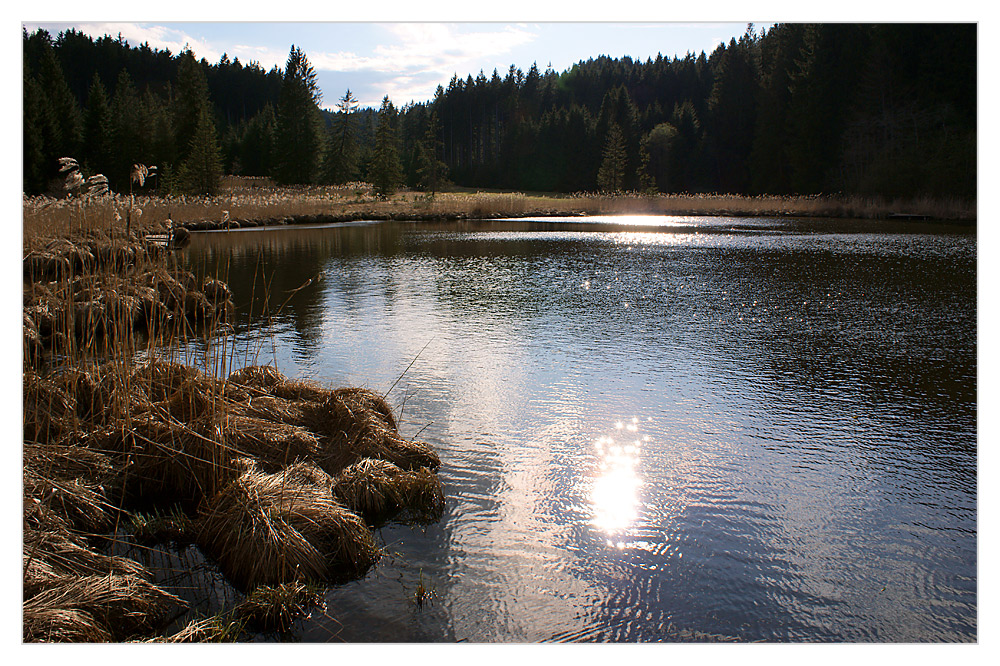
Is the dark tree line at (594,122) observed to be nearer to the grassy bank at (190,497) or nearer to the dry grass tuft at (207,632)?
the grassy bank at (190,497)

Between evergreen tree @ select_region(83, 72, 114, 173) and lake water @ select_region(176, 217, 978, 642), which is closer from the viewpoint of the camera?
lake water @ select_region(176, 217, 978, 642)

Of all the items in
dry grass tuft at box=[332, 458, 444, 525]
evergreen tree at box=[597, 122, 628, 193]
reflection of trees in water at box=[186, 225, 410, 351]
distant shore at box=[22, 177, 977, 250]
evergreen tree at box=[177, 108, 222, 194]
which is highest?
evergreen tree at box=[597, 122, 628, 193]

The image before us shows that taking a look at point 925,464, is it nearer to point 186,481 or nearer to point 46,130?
point 186,481

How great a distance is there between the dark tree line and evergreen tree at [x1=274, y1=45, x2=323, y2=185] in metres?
0.11

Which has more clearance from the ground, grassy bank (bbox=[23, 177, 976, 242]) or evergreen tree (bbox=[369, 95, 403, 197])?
evergreen tree (bbox=[369, 95, 403, 197])

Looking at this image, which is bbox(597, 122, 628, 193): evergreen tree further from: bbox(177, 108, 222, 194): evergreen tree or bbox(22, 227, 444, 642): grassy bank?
bbox(22, 227, 444, 642): grassy bank

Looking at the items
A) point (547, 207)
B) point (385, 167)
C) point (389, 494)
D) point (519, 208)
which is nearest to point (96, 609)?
point (389, 494)

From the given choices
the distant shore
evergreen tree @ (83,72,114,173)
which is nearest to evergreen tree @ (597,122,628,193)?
the distant shore

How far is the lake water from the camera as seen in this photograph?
2.92m

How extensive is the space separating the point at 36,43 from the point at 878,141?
47.6 metres

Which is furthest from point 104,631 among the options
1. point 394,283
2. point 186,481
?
point 394,283

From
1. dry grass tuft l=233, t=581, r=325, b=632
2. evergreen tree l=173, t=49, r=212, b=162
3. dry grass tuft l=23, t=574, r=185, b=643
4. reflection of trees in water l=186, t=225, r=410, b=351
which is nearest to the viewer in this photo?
dry grass tuft l=23, t=574, r=185, b=643

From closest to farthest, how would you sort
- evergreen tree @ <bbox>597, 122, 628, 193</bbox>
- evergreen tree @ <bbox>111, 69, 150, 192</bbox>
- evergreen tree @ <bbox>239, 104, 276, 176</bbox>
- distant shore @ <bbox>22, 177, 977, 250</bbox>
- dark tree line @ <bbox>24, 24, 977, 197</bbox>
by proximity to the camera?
distant shore @ <bbox>22, 177, 977, 250</bbox> < dark tree line @ <bbox>24, 24, 977, 197</bbox> < evergreen tree @ <bbox>111, 69, 150, 192</bbox> < evergreen tree @ <bbox>597, 122, 628, 193</bbox> < evergreen tree @ <bbox>239, 104, 276, 176</bbox>

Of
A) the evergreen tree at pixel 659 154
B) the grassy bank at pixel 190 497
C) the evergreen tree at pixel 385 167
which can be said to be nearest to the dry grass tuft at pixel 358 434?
the grassy bank at pixel 190 497
